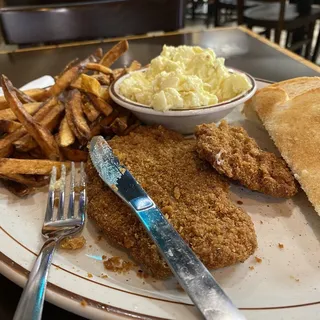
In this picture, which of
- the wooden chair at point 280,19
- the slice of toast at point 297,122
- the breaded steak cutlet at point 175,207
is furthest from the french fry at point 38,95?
the wooden chair at point 280,19

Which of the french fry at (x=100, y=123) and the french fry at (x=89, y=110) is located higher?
the french fry at (x=89, y=110)

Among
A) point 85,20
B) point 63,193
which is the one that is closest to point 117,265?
point 63,193

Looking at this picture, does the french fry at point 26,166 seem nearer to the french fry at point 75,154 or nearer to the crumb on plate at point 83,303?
the french fry at point 75,154

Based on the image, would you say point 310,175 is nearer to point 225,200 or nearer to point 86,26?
point 225,200

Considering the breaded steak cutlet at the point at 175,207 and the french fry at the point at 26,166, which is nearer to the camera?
the breaded steak cutlet at the point at 175,207

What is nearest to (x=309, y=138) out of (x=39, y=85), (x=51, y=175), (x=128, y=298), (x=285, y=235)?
(x=285, y=235)

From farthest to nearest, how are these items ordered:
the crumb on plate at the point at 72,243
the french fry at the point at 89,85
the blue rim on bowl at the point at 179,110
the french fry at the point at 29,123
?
the french fry at the point at 89,85
the blue rim on bowl at the point at 179,110
the french fry at the point at 29,123
the crumb on plate at the point at 72,243

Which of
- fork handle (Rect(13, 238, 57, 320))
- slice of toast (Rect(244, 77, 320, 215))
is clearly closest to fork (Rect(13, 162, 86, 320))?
fork handle (Rect(13, 238, 57, 320))

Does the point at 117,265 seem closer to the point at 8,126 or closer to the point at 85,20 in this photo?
the point at 8,126
